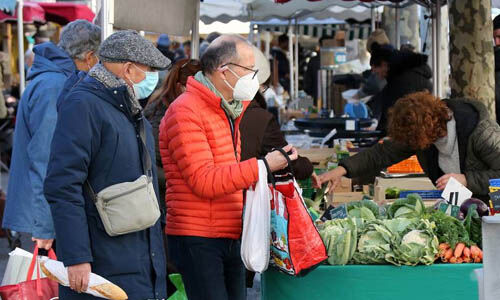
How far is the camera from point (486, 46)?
764cm

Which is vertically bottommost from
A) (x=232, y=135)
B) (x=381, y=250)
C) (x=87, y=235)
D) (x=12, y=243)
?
(x=12, y=243)

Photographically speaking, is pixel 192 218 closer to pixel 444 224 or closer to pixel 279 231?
pixel 279 231

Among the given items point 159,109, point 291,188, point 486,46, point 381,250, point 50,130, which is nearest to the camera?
point 291,188

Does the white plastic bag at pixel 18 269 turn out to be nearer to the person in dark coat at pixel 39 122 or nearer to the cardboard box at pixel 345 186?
the person in dark coat at pixel 39 122

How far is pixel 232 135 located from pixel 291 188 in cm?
40

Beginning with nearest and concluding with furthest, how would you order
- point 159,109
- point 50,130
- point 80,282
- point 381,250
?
point 80,282 → point 381,250 → point 50,130 → point 159,109

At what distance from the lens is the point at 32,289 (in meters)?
4.24

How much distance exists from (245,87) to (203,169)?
16.4 inches

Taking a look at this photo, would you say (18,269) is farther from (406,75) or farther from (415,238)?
(406,75)

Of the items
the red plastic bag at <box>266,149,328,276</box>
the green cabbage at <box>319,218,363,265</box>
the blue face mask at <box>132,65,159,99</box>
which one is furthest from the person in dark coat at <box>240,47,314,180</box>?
the blue face mask at <box>132,65,159,99</box>

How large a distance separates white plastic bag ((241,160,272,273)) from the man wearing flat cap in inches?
15.3

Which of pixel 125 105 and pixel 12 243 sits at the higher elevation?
pixel 125 105

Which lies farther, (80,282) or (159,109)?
(159,109)

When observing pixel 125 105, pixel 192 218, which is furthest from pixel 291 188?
pixel 125 105
